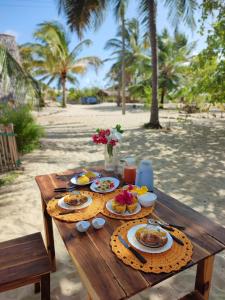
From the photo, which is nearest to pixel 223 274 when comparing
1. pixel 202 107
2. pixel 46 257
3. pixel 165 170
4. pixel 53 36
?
pixel 46 257

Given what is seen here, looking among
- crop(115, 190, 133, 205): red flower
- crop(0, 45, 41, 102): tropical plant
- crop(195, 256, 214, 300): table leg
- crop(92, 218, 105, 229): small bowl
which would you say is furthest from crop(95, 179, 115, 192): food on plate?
crop(0, 45, 41, 102): tropical plant

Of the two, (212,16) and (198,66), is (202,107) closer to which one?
(198,66)

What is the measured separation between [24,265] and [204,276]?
43.4 inches

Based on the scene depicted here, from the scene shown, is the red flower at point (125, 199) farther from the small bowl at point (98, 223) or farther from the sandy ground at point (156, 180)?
the sandy ground at point (156, 180)

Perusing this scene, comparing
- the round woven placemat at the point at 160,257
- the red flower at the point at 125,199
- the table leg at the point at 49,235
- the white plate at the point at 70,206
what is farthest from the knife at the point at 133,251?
the table leg at the point at 49,235

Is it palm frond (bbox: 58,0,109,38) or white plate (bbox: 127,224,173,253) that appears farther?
palm frond (bbox: 58,0,109,38)

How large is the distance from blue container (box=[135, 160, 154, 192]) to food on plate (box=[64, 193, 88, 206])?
43 centimetres

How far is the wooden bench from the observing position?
1.29 meters

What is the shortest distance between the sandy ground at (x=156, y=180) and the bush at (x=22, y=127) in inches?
11.8

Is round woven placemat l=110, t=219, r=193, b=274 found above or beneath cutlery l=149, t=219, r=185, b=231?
beneath

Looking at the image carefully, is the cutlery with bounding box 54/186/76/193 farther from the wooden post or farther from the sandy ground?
the sandy ground

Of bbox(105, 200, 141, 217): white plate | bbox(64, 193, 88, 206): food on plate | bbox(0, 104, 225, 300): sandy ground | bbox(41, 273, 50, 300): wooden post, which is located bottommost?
bbox(0, 104, 225, 300): sandy ground

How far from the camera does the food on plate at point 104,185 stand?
1.65 m

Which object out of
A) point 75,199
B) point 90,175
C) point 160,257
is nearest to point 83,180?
point 90,175
